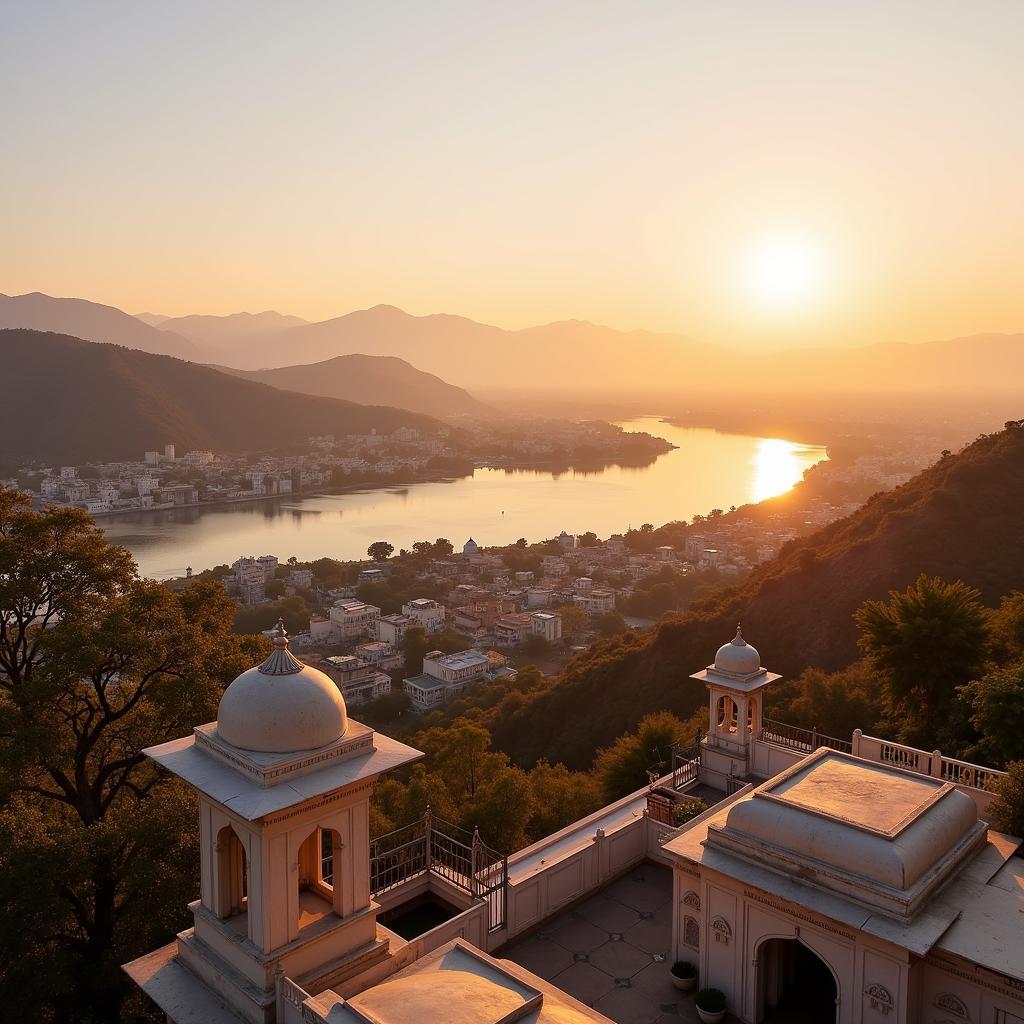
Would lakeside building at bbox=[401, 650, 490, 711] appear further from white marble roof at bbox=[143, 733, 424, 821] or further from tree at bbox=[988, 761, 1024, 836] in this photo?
white marble roof at bbox=[143, 733, 424, 821]

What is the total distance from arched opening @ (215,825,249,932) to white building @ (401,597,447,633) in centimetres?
3802

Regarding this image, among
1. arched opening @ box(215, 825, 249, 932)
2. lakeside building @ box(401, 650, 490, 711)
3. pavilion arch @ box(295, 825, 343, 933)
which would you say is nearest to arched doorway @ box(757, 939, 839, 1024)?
pavilion arch @ box(295, 825, 343, 933)

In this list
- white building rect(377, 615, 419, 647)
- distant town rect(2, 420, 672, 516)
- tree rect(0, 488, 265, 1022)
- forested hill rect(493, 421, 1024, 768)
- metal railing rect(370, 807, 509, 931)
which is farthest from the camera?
distant town rect(2, 420, 672, 516)

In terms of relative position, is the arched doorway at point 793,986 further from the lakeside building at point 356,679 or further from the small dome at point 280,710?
the lakeside building at point 356,679

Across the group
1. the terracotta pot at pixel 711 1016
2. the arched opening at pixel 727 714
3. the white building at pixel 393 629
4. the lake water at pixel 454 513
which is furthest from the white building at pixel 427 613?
the terracotta pot at pixel 711 1016

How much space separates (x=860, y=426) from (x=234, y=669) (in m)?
171

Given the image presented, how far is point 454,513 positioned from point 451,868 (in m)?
74.8

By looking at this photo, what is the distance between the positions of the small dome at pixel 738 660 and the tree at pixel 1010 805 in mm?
2941

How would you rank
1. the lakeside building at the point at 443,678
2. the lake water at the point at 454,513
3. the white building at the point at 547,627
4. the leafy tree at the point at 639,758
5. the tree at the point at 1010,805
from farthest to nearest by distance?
1. the lake water at the point at 454,513
2. the white building at the point at 547,627
3. the lakeside building at the point at 443,678
4. the leafy tree at the point at 639,758
5. the tree at the point at 1010,805

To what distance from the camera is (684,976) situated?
6.55m

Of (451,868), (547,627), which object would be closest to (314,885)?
(451,868)

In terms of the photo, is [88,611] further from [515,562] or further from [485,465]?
[485,465]

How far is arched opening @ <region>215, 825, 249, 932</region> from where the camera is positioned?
219 inches

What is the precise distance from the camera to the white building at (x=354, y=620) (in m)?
43.2
